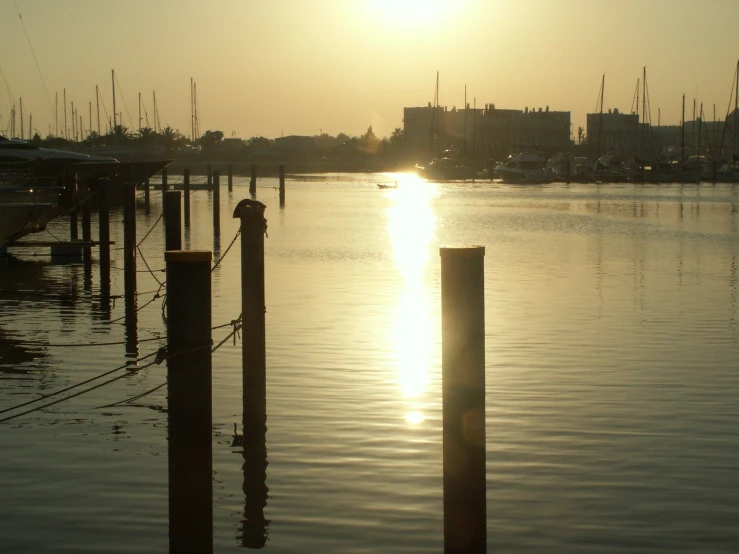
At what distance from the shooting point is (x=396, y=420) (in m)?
11.1

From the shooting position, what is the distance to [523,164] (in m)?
122

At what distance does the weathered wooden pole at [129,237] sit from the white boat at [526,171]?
10303cm

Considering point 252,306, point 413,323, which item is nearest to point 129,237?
point 413,323

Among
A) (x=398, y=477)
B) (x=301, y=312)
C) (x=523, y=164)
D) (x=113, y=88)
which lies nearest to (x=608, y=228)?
(x=301, y=312)

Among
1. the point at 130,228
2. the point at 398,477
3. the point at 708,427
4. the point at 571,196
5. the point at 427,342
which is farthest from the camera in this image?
the point at 571,196

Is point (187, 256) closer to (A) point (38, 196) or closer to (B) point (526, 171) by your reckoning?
(A) point (38, 196)

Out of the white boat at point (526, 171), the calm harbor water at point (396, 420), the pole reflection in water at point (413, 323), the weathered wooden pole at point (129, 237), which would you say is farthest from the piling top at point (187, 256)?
the white boat at point (526, 171)

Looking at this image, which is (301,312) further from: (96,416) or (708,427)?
(708,427)

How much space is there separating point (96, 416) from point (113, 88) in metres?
88.7

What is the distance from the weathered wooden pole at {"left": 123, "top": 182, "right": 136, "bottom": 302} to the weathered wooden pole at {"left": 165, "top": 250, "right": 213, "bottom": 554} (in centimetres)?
1208

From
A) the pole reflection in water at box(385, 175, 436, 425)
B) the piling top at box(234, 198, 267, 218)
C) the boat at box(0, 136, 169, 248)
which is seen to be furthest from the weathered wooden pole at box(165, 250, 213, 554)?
the boat at box(0, 136, 169, 248)

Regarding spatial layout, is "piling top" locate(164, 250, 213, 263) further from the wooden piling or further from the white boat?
the white boat

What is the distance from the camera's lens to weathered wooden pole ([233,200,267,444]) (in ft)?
32.8

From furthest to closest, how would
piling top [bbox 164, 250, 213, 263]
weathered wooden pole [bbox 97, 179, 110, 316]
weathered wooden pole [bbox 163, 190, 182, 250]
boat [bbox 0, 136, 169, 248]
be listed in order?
boat [bbox 0, 136, 169, 248] < weathered wooden pole [bbox 97, 179, 110, 316] < weathered wooden pole [bbox 163, 190, 182, 250] < piling top [bbox 164, 250, 213, 263]
